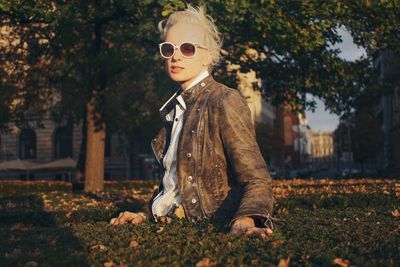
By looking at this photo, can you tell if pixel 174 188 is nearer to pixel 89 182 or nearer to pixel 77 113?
pixel 89 182

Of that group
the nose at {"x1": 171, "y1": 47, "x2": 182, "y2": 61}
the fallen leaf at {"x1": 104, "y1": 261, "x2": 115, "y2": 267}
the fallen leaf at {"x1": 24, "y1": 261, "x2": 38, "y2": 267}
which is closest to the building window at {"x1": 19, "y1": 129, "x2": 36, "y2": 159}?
the nose at {"x1": 171, "y1": 47, "x2": 182, "y2": 61}

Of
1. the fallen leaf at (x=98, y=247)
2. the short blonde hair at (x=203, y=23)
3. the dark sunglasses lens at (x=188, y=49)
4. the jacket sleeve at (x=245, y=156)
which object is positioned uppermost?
the short blonde hair at (x=203, y=23)

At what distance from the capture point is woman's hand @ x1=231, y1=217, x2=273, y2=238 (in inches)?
119

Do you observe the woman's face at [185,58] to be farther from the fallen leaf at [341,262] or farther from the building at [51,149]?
the building at [51,149]

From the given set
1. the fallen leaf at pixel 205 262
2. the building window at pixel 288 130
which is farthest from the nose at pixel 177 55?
the building window at pixel 288 130

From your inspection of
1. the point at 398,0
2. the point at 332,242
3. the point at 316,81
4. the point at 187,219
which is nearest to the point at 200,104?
the point at 187,219

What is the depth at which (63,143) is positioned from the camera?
5009 cm

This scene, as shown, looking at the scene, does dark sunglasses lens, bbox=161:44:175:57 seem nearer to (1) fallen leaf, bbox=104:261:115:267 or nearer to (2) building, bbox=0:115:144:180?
(1) fallen leaf, bbox=104:261:115:267

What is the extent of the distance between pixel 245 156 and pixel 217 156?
0.79ft

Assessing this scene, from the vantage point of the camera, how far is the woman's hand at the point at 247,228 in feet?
9.92

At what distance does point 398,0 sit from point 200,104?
38.9ft

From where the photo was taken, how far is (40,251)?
9.26 ft

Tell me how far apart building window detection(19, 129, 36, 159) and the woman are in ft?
159

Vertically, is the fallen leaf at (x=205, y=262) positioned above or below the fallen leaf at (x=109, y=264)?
above
